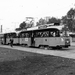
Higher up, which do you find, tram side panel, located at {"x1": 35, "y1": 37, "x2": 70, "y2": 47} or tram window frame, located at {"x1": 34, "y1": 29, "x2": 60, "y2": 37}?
tram window frame, located at {"x1": 34, "y1": 29, "x2": 60, "y2": 37}

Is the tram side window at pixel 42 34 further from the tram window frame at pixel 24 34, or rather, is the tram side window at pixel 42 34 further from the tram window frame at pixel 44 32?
the tram window frame at pixel 24 34

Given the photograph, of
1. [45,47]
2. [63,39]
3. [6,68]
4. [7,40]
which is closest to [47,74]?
[6,68]

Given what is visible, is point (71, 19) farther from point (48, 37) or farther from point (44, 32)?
point (48, 37)

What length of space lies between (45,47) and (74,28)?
→ 3828 cm

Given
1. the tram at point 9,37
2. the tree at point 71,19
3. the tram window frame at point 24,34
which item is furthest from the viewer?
the tree at point 71,19

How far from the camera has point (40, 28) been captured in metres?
26.0

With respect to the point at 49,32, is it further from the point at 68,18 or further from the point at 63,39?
the point at 68,18

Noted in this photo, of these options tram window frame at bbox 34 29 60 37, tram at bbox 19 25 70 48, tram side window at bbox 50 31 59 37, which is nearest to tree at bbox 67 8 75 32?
tram at bbox 19 25 70 48

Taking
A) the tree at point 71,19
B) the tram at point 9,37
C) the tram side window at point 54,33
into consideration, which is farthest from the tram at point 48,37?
the tree at point 71,19

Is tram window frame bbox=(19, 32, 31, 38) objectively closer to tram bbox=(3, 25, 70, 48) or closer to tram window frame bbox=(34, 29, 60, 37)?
tram bbox=(3, 25, 70, 48)

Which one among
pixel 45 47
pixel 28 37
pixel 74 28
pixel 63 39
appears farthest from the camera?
pixel 74 28

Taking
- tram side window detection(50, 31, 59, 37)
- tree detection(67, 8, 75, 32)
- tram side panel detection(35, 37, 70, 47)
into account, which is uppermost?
tree detection(67, 8, 75, 32)

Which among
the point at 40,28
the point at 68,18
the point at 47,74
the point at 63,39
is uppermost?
the point at 68,18

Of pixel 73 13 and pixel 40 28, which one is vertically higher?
pixel 73 13
